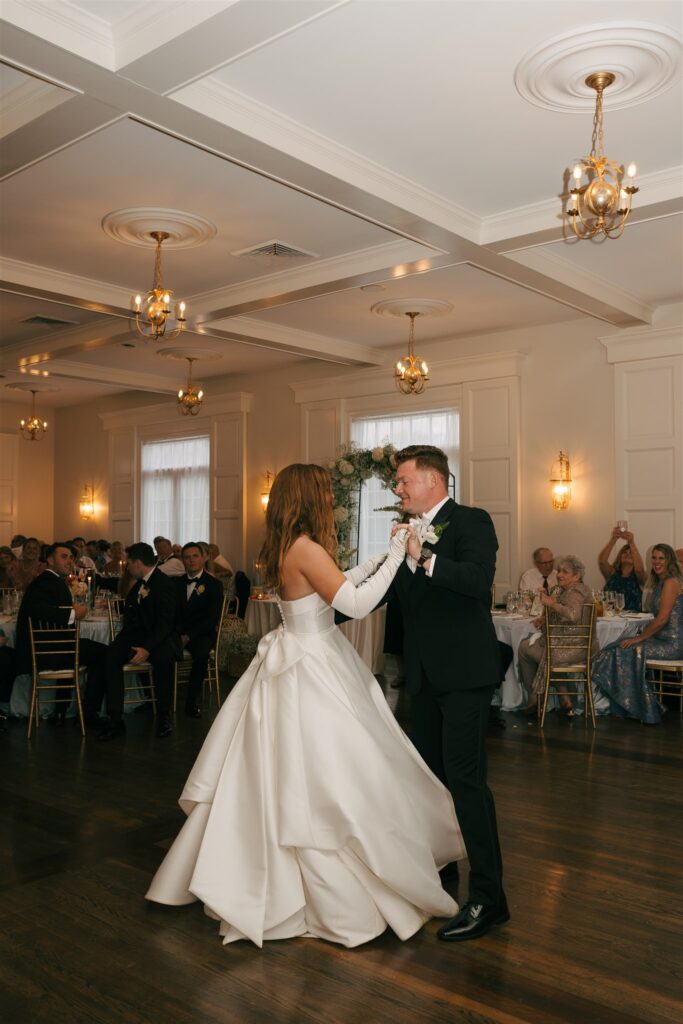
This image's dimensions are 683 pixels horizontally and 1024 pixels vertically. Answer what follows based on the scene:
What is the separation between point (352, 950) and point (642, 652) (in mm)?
5258

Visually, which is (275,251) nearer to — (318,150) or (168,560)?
(318,150)

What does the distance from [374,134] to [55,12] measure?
2108 millimetres

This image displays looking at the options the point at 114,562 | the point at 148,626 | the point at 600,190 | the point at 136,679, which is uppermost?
the point at 600,190

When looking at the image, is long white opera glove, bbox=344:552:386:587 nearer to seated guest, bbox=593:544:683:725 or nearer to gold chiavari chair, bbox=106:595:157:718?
gold chiavari chair, bbox=106:595:157:718

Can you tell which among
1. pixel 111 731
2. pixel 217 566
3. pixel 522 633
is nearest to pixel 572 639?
pixel 522 633

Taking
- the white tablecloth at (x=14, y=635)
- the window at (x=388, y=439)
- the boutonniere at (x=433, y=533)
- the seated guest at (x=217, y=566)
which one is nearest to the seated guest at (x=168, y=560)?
the seated guest at (x=217, y=566)

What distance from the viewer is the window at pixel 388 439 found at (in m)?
11.7

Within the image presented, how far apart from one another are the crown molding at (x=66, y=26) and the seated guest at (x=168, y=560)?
7211 millimetres

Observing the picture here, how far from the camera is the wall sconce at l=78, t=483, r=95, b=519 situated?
55.6 ft

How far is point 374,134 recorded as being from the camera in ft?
18.8

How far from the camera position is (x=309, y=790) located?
3.54 meters

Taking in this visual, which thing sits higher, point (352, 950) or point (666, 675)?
point (666, 675)

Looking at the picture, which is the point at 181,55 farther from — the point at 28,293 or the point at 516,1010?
the point at 28,293

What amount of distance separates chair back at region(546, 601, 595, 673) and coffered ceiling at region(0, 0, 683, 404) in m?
3.01
